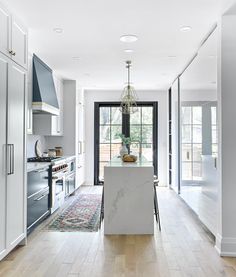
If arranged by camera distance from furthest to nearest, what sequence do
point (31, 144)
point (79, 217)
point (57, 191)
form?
point (31, 144), point (57, 191), point (79, 217)

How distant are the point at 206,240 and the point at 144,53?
9.71ft

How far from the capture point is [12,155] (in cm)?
329

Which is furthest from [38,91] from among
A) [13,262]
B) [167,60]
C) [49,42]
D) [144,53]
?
[13,262]

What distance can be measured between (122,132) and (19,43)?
5261mm

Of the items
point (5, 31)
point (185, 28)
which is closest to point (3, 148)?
point (5, 31)

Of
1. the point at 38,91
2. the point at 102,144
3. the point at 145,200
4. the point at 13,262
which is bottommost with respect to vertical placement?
the point at 13,262

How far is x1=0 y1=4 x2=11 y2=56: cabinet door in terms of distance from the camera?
10.1ft

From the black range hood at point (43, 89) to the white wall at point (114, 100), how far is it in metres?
2.51

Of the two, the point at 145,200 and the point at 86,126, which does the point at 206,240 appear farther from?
the point at 86,126

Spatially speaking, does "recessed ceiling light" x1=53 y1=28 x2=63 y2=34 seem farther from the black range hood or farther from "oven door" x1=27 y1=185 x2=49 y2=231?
"oven door" x1=27 y1=185 x2=49 y2=231

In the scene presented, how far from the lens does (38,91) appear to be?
512 cm

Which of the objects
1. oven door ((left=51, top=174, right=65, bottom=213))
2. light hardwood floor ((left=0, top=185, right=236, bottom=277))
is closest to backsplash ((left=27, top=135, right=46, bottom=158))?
oven door ((left=51, top=174, right=65, bottom=213))

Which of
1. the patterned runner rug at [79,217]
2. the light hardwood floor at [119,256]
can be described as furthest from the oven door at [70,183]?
Answer: the light hardwood floor at [119,256]

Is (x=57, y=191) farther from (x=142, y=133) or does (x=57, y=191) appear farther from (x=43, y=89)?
(x=142, y=133)
